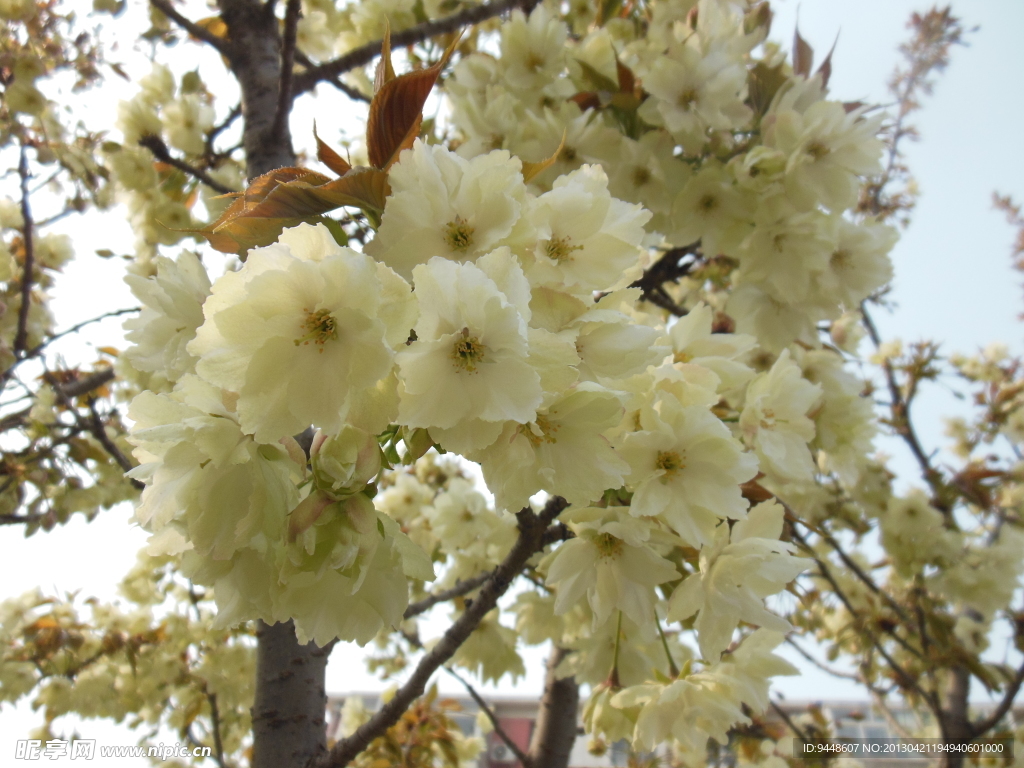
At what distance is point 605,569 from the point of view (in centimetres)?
112

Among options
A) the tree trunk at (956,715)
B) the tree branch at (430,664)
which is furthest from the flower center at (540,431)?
the tree trunk at (956,715)

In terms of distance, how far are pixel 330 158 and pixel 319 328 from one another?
11.9 inches

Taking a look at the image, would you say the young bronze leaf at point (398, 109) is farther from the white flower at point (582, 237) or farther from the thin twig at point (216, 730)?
the thin twig at point (216, 730)

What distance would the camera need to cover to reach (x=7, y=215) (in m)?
3.25

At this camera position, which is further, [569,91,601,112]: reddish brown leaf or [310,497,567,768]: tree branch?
[569,91,601,112]: reddish brown leaf

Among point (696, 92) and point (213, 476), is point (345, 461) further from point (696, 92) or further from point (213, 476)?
point (696, 92)

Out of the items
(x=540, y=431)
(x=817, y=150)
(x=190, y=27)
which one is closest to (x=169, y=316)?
(x=540, y=431)

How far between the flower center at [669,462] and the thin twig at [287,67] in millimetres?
1350

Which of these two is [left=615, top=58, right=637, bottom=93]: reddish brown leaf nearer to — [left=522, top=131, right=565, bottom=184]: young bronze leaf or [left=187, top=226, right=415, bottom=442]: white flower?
[left=522, top=131, right=565, bottom=184]: young bronze leaf

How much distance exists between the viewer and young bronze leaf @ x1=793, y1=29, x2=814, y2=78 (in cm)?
192

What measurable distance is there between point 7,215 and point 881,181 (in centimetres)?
518

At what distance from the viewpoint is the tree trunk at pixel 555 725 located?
2525mm

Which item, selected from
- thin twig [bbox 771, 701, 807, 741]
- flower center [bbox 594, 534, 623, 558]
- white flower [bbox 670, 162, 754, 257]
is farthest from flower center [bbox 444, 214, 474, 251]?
thin twig [bbox 771, 701, 807, 741]

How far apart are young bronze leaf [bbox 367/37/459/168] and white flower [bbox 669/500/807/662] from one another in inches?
30.1
